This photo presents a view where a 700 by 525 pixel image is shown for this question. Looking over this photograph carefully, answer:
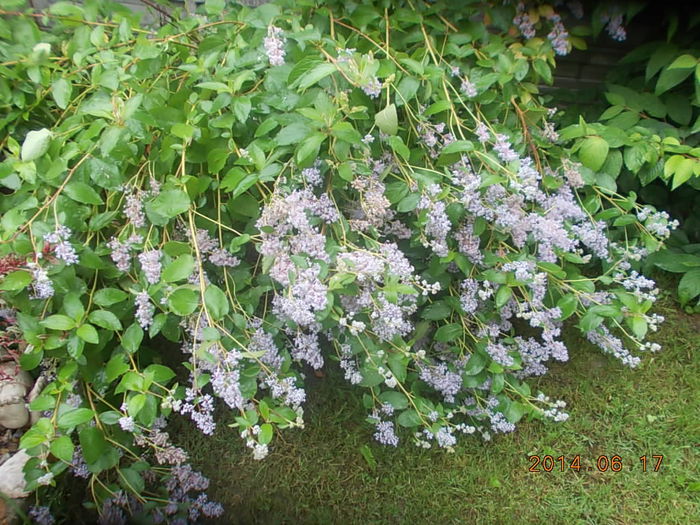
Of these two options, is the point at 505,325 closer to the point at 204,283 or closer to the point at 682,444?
the point at 682,444

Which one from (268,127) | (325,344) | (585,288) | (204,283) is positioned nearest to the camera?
(204,283)

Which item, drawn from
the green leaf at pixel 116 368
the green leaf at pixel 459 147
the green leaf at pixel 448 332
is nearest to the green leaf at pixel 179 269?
the green leaf at pixel 116 368

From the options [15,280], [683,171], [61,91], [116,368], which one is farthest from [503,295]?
[61,91]

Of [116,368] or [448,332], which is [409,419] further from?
[116,368]

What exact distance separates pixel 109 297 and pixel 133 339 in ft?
0.52

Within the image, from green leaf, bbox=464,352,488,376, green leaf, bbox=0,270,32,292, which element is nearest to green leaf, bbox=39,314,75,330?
green leaf, bbox=0,270,32,292

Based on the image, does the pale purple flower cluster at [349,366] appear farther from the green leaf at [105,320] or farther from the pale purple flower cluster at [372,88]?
the pale purple flower cluster at [372,88]

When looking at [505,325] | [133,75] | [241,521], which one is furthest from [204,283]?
[505,325]

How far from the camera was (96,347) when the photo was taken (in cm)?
175

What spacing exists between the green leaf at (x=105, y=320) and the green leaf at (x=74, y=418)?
258 millimetres

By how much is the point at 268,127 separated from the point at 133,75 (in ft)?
1.81

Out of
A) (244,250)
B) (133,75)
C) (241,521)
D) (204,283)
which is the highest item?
(133,75)

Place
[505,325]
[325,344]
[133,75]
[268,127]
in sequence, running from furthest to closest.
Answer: [325,344]
[505,325]
[133,75]
[268,127]

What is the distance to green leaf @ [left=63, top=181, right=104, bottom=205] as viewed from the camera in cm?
160
